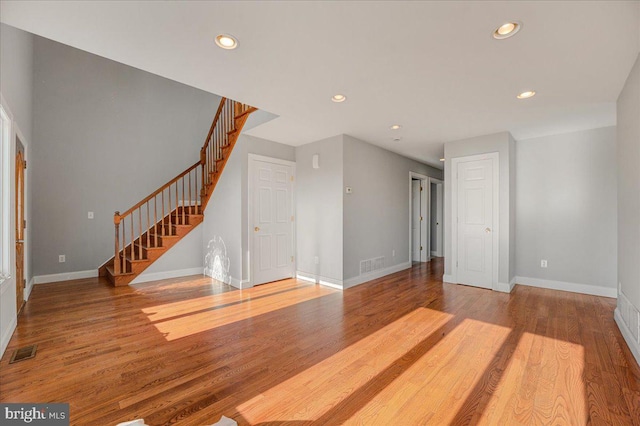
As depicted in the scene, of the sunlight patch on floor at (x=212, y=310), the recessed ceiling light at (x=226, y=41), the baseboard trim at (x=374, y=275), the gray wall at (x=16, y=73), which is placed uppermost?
the gray wall at (x=16, y=73)

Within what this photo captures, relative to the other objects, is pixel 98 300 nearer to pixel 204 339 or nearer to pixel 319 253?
pixel 204 339

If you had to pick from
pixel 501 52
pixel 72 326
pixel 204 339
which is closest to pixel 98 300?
pixel 72 326

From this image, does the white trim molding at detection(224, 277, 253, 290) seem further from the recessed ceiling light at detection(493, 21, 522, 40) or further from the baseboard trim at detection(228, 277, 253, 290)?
the recessed ceiling light at detection(493, 21, 522, 40)

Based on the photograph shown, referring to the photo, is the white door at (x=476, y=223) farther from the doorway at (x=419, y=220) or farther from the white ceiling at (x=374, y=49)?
the doorway at (x=419, y=220)

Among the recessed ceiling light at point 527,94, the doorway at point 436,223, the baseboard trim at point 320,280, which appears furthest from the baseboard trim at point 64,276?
the doorway at point 436,223

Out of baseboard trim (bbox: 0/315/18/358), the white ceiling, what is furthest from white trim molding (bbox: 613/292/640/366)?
baseboard trim (bbox: 0/315/18/358)

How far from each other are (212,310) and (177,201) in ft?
9.45

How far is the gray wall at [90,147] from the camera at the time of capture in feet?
16.1

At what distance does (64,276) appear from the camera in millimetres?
5000

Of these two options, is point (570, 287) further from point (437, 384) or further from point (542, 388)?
point (437, 384)

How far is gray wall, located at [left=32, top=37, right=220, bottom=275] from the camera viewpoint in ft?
16.1

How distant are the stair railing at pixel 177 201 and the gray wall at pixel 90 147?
32 centimetres

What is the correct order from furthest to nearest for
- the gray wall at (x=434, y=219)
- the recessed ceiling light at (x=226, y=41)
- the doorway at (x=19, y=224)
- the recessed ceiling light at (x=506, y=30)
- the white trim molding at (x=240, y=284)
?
1. the gray wall at (x=434, y=219)
2. the white trim molding at (x=240, y=284)
3. the doorway at (x=19, y=224)
4. the recessed ceiling light at (x=226, y=41)
5. the recessed ceiling light at (x=506, y=30)

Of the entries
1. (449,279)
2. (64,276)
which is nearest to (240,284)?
(64,276)
